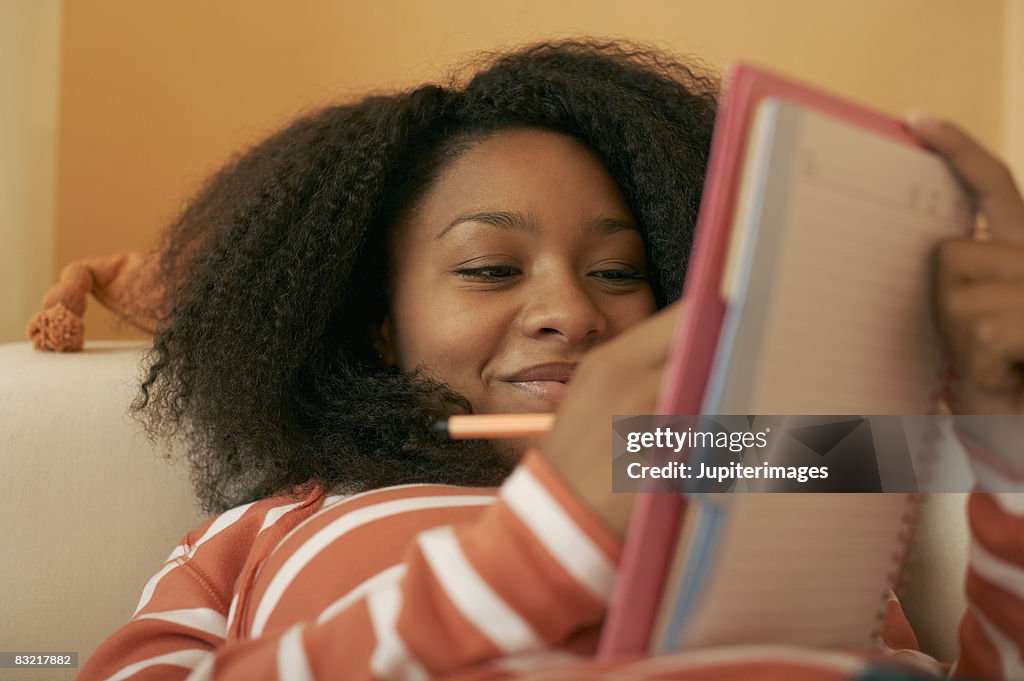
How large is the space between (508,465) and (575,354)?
0.11m

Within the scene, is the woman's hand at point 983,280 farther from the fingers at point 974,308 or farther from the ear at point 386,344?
the ear at point 386,344

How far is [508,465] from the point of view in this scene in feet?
2.75

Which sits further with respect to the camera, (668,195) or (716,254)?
(668,195)

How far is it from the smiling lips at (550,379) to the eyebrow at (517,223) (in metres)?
0.13

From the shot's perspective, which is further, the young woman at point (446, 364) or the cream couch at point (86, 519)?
the cream couch at point (86, 519)

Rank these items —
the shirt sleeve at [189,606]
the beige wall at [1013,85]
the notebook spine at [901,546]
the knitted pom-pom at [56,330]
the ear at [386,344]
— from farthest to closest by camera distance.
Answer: the beige wall at [1013,85] → the knitted pom-pom at [56,330] → the ear at [386,344] → the shirt sleeve at [189,606] → the notebook spine at [901,546]

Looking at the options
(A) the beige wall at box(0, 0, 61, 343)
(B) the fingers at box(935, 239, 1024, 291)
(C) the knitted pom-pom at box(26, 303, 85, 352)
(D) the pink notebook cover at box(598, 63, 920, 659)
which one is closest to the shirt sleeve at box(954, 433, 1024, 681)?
(B) the fingers at box(935, 239, 1024, 291)

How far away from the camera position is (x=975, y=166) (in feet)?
1.67

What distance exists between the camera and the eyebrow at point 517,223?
0.87 m

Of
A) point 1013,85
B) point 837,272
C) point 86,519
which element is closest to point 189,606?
point 86,519

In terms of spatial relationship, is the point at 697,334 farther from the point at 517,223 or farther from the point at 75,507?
the point at 75,507

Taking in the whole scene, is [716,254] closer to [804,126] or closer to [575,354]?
Answer: [804,126]

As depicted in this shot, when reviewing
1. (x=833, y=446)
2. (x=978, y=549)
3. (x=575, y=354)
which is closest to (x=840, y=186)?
(x=833, y=446)

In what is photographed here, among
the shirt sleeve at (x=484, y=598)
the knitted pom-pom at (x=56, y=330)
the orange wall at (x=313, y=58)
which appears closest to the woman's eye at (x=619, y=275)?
the shirt sleeve at (x=484, y=598)
